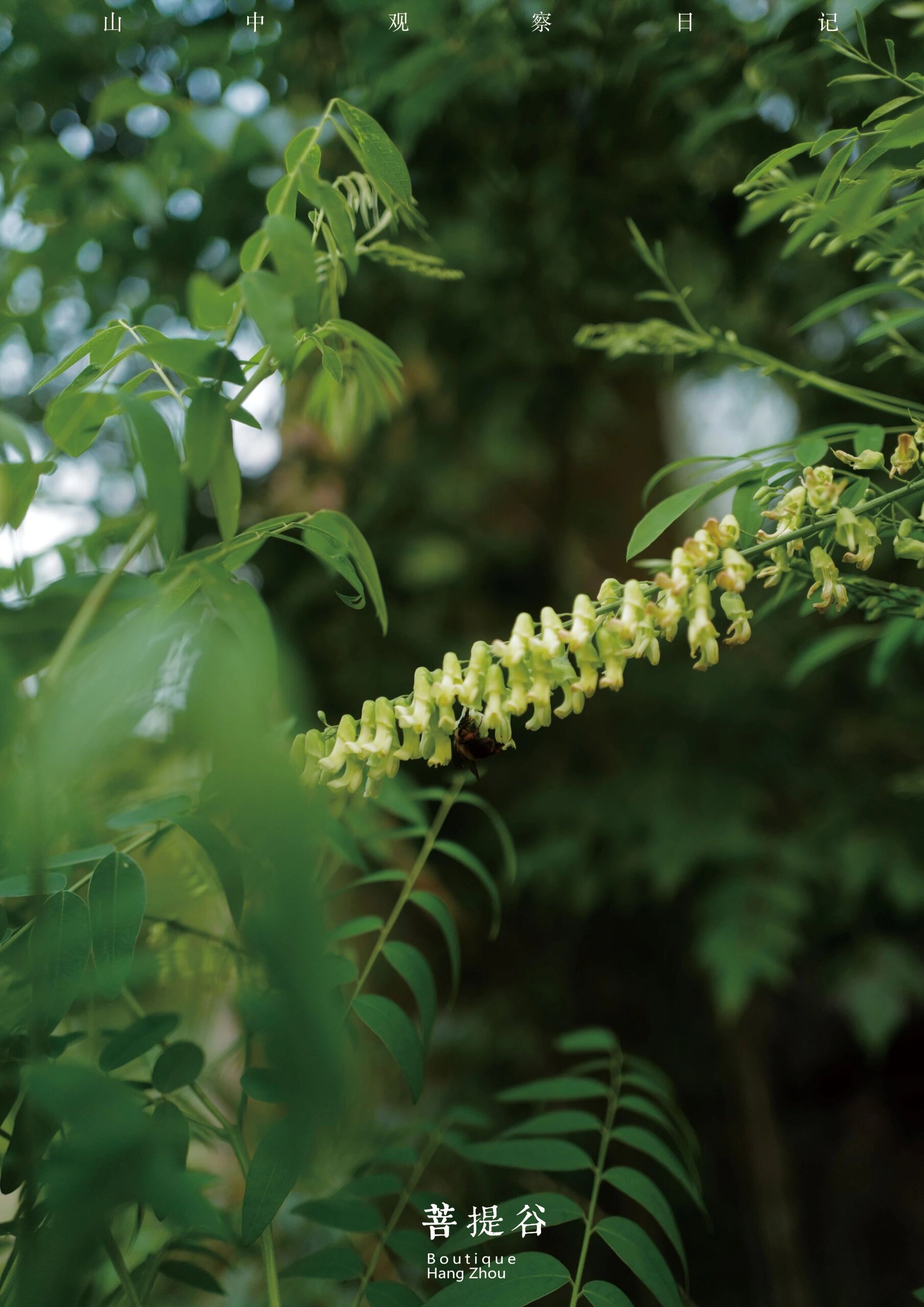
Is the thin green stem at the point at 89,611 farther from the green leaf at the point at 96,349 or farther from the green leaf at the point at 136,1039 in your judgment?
the green leaf at the point at 136,1039

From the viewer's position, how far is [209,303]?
18.2 inches

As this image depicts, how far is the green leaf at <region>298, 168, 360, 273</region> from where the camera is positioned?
1.42 ft

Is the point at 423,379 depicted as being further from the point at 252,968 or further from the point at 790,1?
the point at 252,968

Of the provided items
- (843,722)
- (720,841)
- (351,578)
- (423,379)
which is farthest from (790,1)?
(423,379)

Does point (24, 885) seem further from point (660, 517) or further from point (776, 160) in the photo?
point (776, 160)

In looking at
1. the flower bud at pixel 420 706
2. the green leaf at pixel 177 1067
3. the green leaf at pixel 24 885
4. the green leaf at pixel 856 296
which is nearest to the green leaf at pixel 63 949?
the green leaf at pixel 24 885

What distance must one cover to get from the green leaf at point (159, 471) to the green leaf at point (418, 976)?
1.22 ft

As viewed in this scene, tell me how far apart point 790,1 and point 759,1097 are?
2090mm

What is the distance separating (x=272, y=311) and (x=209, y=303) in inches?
5.0

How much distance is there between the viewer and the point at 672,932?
200cm

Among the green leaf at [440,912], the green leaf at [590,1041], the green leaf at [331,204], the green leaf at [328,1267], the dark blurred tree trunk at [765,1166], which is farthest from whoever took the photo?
the dark blurred tree trunk at [765,1166]

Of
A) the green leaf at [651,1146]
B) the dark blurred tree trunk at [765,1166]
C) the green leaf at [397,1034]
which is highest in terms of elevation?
the green leaf at [397,1034]

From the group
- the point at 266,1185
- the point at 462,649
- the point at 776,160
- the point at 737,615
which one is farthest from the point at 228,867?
the point at 462,649

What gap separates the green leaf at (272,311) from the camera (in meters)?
0.35
